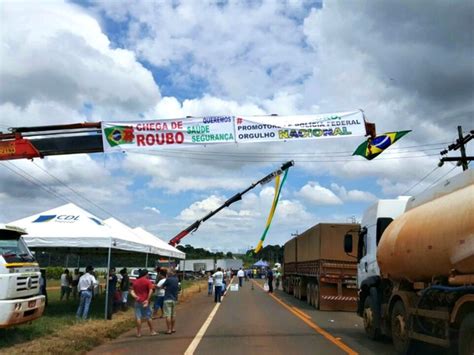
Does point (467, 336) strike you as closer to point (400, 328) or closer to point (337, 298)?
point (400, 328)

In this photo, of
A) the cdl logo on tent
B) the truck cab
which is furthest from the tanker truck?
the cdl logo on tent

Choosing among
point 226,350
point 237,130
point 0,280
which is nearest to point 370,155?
point 237,130

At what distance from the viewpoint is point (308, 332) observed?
13.8 meters

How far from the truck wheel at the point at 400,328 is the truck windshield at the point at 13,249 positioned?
25.2ft

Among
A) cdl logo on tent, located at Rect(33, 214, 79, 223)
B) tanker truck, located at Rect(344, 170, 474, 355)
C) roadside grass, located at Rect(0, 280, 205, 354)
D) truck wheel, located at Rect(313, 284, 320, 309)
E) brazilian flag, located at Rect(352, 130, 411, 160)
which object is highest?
brazilian flag, located at Rect(352, 130, 411, 160)

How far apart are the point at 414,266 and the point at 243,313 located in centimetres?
Answer: 1177

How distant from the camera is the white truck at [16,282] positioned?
988cm

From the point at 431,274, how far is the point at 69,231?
11.6m

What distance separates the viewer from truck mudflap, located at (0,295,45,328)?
32.0ft

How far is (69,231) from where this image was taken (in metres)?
16.3

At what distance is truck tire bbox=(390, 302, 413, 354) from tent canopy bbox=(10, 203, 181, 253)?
9080 millimetres

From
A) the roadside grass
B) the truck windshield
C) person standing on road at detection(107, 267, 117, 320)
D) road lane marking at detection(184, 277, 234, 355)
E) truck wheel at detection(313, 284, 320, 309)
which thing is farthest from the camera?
truck wheel at detection(313, 284, 320, 309)

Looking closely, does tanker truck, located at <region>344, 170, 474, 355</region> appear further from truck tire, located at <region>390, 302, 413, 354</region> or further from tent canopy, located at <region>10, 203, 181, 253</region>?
tent canopy, located at <region>10, 203, 181, 253</region>

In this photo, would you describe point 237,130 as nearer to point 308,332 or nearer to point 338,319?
point 308,332
